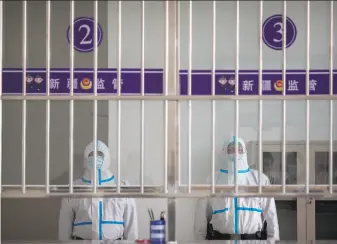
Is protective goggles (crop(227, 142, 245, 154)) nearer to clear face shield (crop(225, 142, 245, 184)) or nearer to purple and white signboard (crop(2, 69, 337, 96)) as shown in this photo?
clear face shield (crop(225, 142, 245, 184))

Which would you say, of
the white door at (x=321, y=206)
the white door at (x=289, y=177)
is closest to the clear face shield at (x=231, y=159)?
the white door at (x=289, y=177)

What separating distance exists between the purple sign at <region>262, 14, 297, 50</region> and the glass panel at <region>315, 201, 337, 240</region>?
1160mm

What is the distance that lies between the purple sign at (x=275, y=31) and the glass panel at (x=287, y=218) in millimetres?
1090

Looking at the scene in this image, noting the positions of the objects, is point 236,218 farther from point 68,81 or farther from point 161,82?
point 68,81

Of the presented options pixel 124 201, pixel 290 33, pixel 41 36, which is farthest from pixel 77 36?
pixel 290 33

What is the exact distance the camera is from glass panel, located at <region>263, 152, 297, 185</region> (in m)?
4.54

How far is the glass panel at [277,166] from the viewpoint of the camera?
4.54m

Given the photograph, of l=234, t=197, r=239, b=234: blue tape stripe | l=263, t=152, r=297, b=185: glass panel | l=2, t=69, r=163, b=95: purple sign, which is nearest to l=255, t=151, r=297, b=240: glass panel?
l=263, t=152, r=297, b=185: glass panel

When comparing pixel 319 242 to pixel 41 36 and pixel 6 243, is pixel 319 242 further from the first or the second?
pixel 41 36

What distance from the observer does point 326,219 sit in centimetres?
462

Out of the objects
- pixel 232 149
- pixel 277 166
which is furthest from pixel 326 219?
pixel 232 149

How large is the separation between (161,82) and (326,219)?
186 centimetres

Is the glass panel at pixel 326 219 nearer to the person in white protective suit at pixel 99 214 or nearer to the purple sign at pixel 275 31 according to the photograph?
the purple sign at pixel 275 31

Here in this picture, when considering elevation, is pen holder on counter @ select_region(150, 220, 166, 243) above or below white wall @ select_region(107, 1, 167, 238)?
below
